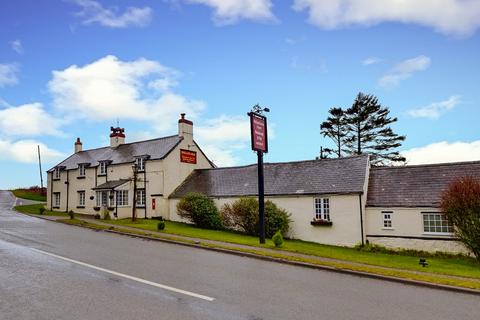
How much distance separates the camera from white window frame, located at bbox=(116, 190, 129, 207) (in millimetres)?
37188

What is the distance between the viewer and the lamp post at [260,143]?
21312 mm

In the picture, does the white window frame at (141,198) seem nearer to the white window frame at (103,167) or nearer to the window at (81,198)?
the white window frame at (103,167)

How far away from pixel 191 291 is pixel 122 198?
97.7 ft

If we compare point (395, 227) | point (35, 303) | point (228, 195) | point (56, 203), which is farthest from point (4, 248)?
point (56, 203)

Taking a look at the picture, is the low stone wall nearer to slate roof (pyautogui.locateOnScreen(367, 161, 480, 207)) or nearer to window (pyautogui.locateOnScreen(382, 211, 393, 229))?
window (pyautogui.locateOnScreen(382, 211, 393, 229))

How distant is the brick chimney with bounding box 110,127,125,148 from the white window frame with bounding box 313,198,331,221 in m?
25.1

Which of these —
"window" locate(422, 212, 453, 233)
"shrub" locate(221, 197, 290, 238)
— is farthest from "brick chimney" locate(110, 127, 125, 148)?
"window" locate(422, 212, 453, 233)

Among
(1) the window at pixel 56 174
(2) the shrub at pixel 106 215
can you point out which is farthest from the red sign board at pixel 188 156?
(1) the window at pixel 56 174

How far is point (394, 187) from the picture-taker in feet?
92.2

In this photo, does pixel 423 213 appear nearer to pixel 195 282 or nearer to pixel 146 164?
pixel 195 282

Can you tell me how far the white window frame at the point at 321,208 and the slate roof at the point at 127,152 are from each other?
595 inches

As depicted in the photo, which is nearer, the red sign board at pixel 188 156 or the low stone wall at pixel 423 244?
the low stone wall at pixel 423 244

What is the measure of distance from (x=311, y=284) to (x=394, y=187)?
19363mm

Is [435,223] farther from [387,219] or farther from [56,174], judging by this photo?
[56,174]
